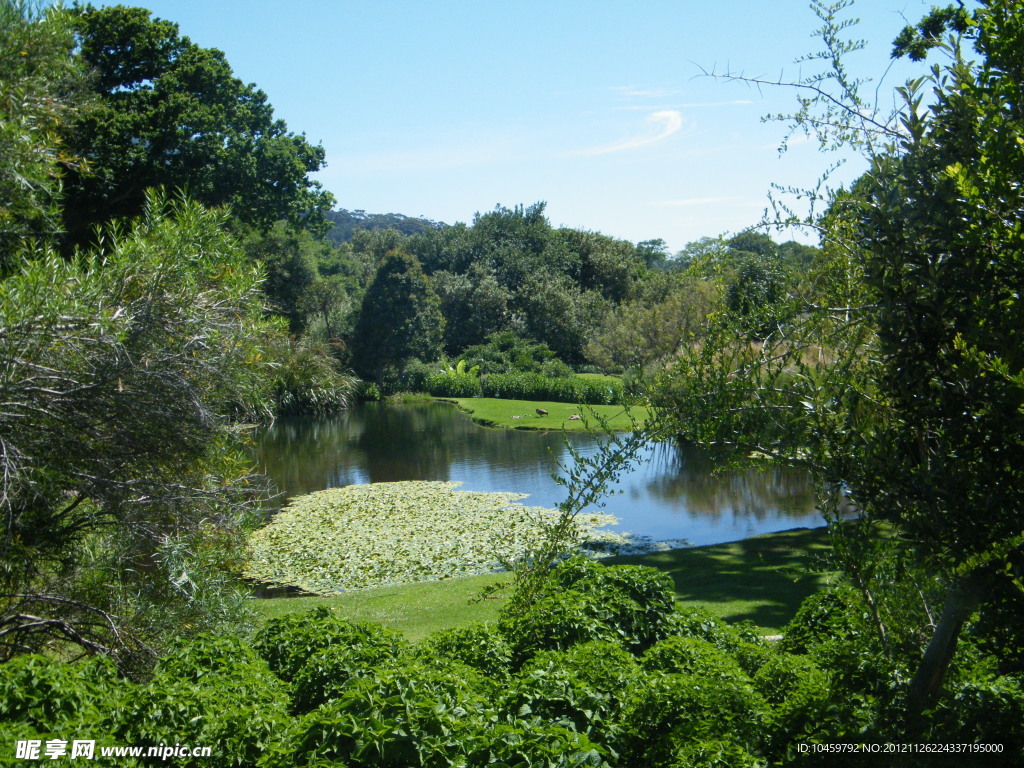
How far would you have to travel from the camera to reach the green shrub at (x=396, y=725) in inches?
146

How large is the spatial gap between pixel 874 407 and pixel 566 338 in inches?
1879

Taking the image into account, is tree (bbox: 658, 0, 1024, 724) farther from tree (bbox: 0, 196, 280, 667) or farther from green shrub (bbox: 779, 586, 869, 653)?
tree (bbox: 0, 196, 280, 667)

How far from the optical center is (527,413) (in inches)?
1426

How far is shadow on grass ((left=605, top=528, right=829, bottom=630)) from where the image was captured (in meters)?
10.2

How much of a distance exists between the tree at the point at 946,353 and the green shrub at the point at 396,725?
2.13m

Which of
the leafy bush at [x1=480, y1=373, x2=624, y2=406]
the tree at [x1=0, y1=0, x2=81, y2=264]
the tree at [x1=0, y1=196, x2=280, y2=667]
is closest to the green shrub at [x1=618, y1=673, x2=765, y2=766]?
the tree at [x1=0, y1=196, x2=280, y2=667]

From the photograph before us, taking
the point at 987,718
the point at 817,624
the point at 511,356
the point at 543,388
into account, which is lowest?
the point at 817,624

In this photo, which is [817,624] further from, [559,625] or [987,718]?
[987,718]

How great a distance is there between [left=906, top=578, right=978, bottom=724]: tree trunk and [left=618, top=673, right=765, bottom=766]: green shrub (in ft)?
2.69

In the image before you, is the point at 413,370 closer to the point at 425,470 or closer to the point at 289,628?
the point at 425,470

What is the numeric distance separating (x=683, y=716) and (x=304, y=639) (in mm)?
3275

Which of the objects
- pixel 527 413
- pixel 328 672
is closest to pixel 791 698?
pixel 328 672

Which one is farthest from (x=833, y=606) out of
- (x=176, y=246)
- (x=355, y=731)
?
(x=176, y=246)

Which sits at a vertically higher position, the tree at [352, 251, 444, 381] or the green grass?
the tree at [352, 251, 444, 381]
